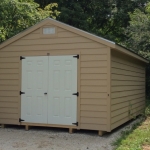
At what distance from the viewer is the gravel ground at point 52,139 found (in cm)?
571

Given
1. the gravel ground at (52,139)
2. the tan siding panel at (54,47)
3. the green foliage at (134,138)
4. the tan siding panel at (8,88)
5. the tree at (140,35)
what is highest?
the tree at (140,35)

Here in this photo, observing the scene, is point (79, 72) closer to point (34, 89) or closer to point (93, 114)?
point (93, 114)

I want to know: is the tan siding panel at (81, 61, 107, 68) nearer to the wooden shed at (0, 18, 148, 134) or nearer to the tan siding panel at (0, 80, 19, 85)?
the wooden shed at (0, 18, 148, 134)

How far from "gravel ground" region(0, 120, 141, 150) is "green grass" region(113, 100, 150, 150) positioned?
0.65 feet

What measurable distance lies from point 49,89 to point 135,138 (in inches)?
99.3

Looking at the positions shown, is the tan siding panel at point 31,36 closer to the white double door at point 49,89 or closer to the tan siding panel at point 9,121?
the white double door at point 49,89

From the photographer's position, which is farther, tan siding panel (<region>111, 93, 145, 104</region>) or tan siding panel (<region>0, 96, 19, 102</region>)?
tan siding panel (<region>0, 96, 19, 102</region>)

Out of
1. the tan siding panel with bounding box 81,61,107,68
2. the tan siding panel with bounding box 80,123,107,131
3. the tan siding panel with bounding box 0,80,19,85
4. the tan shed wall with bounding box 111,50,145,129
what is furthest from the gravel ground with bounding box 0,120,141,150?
the tan siding panel with bounding box 81,61,107,68

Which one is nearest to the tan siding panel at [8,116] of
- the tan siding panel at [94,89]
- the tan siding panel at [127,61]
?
the tan siding panel at [94,89]

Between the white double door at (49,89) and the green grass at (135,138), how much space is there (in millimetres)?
1363

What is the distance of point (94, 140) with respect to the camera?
628cm

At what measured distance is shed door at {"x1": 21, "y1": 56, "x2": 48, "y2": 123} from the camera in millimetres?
7297

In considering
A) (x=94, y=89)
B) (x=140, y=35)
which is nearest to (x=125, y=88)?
(x=94, y=89)

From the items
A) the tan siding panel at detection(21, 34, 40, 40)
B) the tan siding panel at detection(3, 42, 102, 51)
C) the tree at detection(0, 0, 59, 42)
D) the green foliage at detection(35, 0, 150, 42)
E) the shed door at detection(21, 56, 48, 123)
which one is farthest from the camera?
the green foliage at detection(35, 0, 150, 42)
